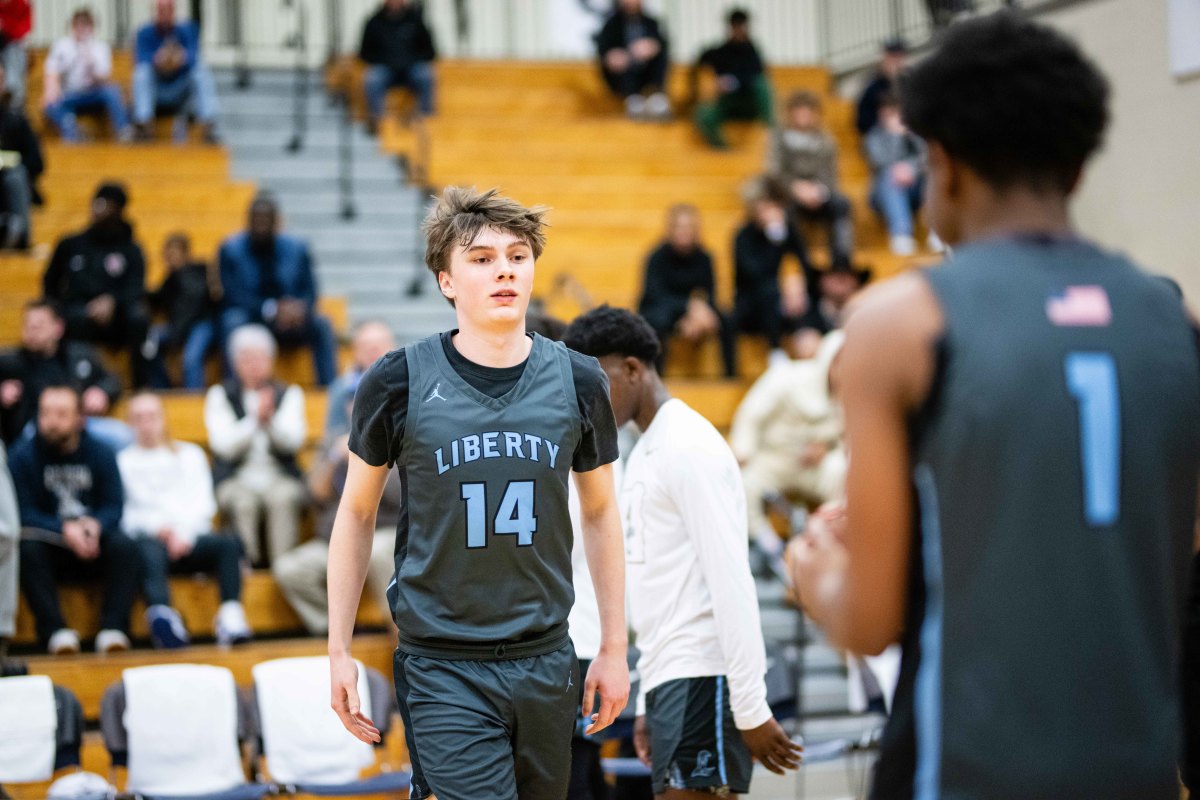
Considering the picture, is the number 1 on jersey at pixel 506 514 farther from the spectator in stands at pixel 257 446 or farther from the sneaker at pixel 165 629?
the spectator in stands at pixel 257 446

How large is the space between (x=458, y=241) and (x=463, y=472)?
1.98 ft

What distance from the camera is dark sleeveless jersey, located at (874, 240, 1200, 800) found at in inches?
72.4

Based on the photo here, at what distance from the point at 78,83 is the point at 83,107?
7.6 inches

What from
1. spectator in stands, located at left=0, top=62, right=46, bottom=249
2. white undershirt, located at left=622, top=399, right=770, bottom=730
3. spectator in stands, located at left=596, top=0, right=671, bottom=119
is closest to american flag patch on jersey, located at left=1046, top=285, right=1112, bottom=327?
white undershirt, located at left=622, top=399, right=770, bottom=730

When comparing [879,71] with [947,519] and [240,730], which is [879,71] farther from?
[947,519]

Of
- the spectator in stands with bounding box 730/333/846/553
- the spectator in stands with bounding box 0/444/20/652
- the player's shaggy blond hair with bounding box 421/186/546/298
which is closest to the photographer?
the player's shaggy blond hair with bounding box 421/186/546/298

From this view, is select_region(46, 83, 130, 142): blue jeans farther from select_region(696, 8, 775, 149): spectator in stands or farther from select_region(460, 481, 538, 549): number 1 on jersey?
select_region(460, 481, 538, 549): number 1 on jersey

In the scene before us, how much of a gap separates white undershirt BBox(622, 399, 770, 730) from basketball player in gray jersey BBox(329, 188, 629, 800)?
1.43ft

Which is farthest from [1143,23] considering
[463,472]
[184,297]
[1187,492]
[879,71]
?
[1187,492]

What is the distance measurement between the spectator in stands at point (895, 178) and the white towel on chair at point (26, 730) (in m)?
7.89

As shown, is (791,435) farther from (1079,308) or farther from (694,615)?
(1079,308)

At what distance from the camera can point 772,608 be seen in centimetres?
909

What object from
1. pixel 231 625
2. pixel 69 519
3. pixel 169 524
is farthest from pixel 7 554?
pixel 231 625

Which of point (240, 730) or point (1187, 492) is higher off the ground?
point (1187, 492)
